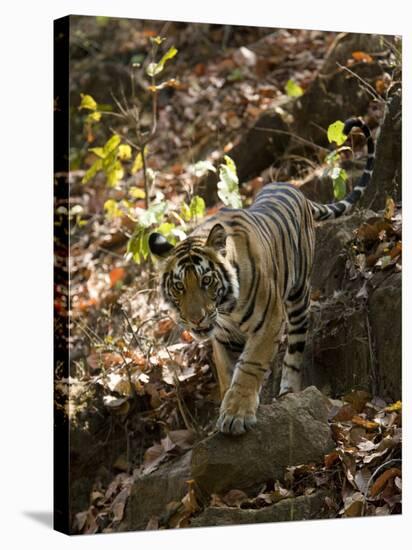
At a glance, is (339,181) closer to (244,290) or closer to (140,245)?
(244,290)

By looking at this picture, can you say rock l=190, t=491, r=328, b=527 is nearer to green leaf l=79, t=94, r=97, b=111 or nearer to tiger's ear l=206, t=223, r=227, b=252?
tiger's ear l=206, t=223, r=227, b=252

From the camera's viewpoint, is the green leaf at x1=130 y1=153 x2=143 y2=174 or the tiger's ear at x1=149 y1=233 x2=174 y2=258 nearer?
the tiger's ear at x1=149 y1=233 x2=174 y2=258

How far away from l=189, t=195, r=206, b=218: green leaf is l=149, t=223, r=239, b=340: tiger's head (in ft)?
1.09

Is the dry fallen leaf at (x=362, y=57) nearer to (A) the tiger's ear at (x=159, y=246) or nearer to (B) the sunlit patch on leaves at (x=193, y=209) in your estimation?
(B) the sunlit patch on leaves at (x=193, y=209)

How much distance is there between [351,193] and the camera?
6652 mm

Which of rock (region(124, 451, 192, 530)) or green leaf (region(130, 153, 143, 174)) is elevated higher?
green leaf (region(130, 153, 143, 174))

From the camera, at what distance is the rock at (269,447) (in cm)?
582

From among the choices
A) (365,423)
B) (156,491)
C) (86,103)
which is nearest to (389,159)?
(365,423)

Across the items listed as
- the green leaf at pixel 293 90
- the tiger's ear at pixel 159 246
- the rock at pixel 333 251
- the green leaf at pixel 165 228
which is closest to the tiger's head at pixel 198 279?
the tiger's ear at pixel 159 246

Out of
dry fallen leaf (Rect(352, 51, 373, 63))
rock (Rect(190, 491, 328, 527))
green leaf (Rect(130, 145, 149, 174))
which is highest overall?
dry fallen leaf (Rect(352, 51, 373, 63))

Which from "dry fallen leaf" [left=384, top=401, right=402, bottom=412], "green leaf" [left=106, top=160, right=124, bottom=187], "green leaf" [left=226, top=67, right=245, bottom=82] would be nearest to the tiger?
"dry fallen leaf" [left=384, top=401, right=402, bottom=412]

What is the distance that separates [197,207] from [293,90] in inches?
86.6

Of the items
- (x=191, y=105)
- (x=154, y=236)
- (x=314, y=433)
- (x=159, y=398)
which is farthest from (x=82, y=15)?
(x=191, y=105)

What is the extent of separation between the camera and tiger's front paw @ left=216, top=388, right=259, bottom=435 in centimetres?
586
